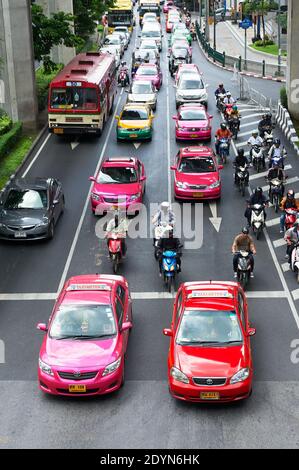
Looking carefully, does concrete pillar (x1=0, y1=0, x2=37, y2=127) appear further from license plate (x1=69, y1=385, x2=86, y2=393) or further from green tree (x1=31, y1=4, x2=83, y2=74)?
license plate (x1=69, y1=385, x2=86, y2=393)

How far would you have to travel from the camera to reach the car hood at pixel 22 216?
25.5 metres

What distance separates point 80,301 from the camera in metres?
17.8

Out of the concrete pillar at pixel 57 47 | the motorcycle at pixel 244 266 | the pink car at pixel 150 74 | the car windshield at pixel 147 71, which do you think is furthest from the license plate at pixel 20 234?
the concrete pillar at pixel 57 47

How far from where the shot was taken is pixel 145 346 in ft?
61.5

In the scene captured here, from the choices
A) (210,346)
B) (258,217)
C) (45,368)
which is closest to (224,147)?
(258,217)

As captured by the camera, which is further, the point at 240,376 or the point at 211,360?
the point at 211,360

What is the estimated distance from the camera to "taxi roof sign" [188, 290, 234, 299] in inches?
701

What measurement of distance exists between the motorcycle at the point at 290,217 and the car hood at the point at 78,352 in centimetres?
982

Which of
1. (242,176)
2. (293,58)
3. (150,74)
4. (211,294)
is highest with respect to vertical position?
(293,58)

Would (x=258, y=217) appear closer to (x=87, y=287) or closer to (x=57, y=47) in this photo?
(x=87, y=287)

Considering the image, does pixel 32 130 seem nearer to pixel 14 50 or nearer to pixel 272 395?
pixel 14 50

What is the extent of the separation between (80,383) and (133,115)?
2502 cm

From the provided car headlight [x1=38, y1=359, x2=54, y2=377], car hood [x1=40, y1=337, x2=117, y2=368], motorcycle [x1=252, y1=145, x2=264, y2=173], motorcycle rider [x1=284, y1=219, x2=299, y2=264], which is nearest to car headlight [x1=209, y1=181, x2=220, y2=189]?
motorcycle [x1=252, y1=145, x2=264, y2=173]

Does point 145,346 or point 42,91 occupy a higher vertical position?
point 42,91
